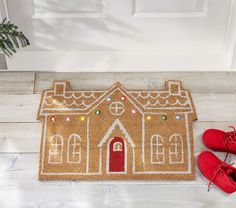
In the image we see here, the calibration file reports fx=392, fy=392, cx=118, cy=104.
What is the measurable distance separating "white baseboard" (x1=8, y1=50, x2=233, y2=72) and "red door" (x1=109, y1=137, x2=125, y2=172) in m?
0.40

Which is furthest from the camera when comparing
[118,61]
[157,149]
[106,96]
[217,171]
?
[118,61]

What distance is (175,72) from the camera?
197 cm

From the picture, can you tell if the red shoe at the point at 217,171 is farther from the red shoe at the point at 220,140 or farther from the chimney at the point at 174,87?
the chimney at the point at 174,87

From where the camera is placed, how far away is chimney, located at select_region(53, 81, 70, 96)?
1885 millimetres

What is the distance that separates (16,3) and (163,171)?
1027 mm

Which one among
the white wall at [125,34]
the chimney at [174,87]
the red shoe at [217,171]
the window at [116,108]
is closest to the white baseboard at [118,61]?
the white wall at [125,34]

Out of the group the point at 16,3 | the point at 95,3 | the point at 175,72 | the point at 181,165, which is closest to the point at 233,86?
the point at 175,72

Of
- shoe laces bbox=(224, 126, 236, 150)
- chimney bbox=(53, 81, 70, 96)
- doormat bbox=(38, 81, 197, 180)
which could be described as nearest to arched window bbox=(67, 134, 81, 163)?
doormat bbox=(38, 81, 197, 180)

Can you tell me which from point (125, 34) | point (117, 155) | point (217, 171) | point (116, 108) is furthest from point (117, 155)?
point (125, 34)

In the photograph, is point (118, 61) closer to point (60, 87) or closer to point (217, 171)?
point (60, 87)

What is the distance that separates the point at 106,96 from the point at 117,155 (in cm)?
30

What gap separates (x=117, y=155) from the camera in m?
1.74

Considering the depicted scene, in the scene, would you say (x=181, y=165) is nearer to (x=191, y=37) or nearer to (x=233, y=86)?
(x=233, y=86)

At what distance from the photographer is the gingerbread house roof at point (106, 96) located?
1.84 metres
